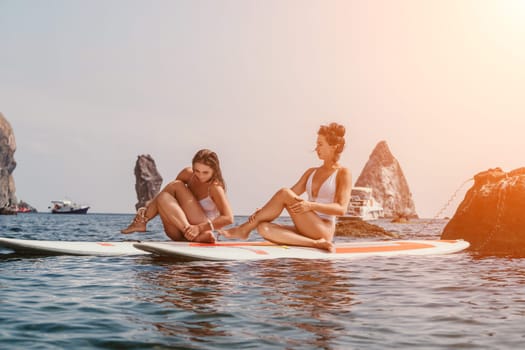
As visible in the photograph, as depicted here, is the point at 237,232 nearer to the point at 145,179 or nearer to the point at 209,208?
the point at 209,208

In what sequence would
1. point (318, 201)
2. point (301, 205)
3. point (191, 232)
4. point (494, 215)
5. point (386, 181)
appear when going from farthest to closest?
point (386, 181) → point (494, 215) → point (191, 232) → point (318, 201) → point (301, 205)

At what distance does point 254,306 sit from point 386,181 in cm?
16972

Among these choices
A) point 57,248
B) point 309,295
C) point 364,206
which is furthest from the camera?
point 364,206

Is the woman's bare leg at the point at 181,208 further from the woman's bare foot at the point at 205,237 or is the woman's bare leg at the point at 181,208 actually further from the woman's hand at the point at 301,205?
the woman's hand at the point at 301,205

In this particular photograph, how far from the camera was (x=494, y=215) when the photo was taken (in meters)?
16.3

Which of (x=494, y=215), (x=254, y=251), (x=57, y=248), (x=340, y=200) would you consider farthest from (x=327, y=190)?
(x=494, y=215)

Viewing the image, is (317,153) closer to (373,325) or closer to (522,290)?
(522,290)

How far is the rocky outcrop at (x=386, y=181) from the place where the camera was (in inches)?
6668

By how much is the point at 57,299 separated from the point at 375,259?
19.9ft

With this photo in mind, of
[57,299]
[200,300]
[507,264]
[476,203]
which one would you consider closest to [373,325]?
[200,300]

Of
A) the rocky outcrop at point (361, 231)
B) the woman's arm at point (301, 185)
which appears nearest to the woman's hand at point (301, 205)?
the woman's arm at point (301, 185)

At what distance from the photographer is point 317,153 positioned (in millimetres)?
9016

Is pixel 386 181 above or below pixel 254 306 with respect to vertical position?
above

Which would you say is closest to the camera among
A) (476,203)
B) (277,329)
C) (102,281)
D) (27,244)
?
(277,329)
